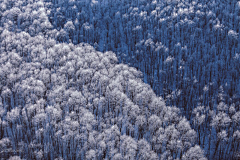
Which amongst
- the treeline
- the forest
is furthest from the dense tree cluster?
the treeline

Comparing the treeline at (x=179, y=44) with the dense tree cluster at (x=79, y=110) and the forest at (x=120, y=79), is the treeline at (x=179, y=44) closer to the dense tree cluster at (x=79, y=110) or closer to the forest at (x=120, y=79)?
the forest at (x=120, y=79)

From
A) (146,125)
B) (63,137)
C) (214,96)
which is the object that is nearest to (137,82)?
(146,125)

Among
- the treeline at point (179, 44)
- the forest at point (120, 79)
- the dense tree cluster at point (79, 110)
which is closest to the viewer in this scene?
the dense tree cluster at point (79, 110)

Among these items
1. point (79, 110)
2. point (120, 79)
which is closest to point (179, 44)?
point (120, 79)

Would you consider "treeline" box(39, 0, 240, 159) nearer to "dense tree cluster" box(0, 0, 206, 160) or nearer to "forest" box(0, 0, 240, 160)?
"forest" box(0, 0, 240, 160)

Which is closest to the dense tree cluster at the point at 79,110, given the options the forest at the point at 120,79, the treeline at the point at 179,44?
the forest at the point at 120,79

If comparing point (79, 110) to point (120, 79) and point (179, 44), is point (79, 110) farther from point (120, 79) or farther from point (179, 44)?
point (179, 44)
